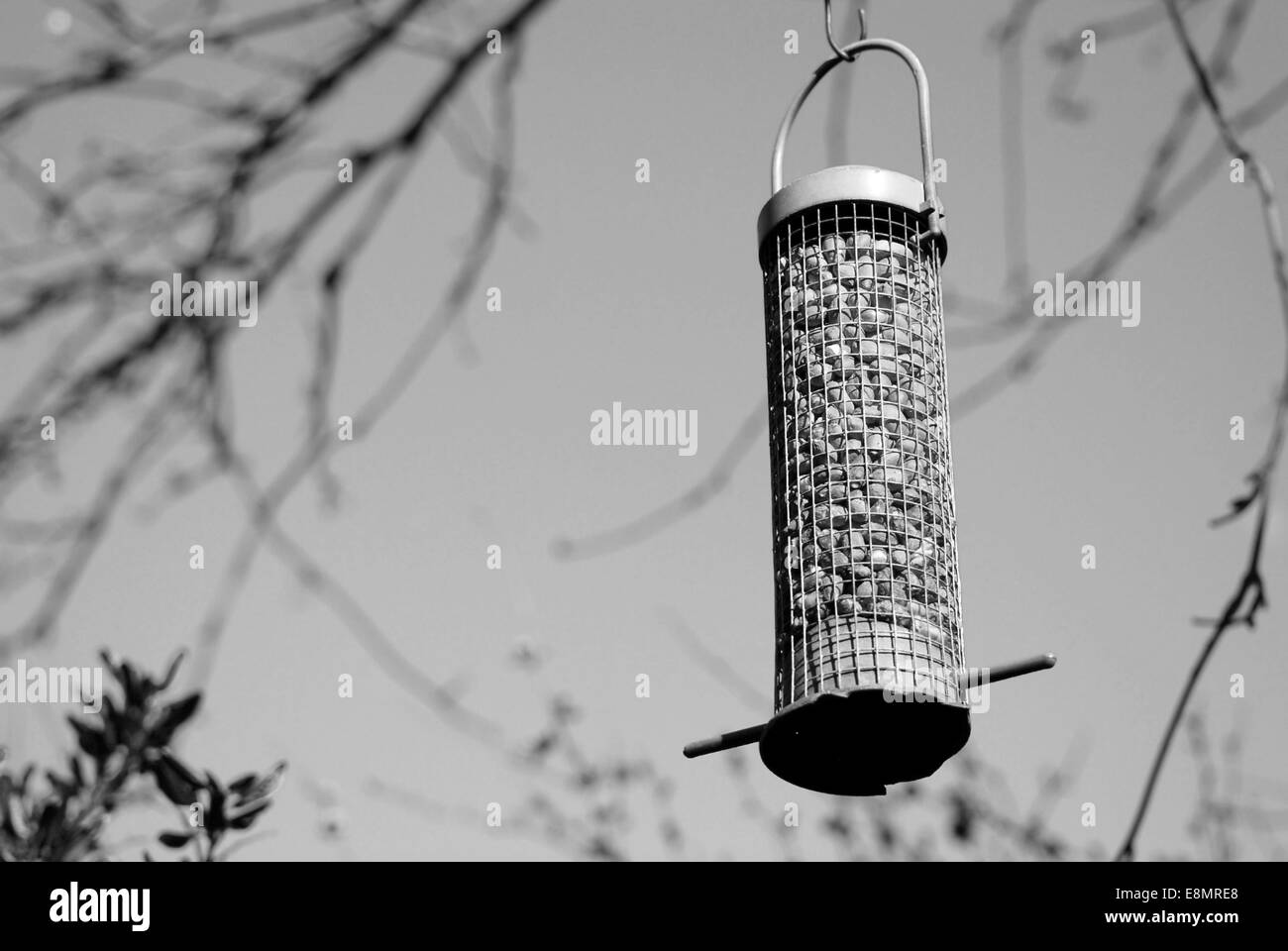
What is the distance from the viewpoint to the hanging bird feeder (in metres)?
4.33

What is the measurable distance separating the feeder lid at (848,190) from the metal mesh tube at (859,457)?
1.2 inches

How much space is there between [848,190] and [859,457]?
75cm

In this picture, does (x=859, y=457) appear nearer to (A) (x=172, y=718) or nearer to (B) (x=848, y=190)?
(B) (x=848, y=190)

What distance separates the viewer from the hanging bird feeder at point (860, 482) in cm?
433

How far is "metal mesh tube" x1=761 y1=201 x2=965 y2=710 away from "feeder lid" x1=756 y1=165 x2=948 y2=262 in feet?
0.10

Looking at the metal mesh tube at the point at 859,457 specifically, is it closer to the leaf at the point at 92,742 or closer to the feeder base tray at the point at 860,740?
the feeder base tray at the point at 860,740

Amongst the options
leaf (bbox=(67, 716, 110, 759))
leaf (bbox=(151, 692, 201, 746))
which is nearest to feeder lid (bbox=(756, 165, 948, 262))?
leaf (bbox=(151, 692, 201, 746))

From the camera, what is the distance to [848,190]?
4.85m

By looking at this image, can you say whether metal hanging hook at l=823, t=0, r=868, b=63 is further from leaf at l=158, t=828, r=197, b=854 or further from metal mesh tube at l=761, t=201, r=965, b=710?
leaf at l=158, t=828, r=197, b=854

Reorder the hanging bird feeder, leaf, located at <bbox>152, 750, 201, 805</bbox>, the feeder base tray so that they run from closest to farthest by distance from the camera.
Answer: the feeder base tray
the hanging bird feeder
leaf, located at <bbox>152, 750, 201, 805</bbox>

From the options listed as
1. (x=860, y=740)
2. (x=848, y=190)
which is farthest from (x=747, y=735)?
(x=848, y=190)

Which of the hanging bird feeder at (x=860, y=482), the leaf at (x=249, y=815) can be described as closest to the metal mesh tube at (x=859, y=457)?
the hanging bird feeder at (x=860, y=482)
